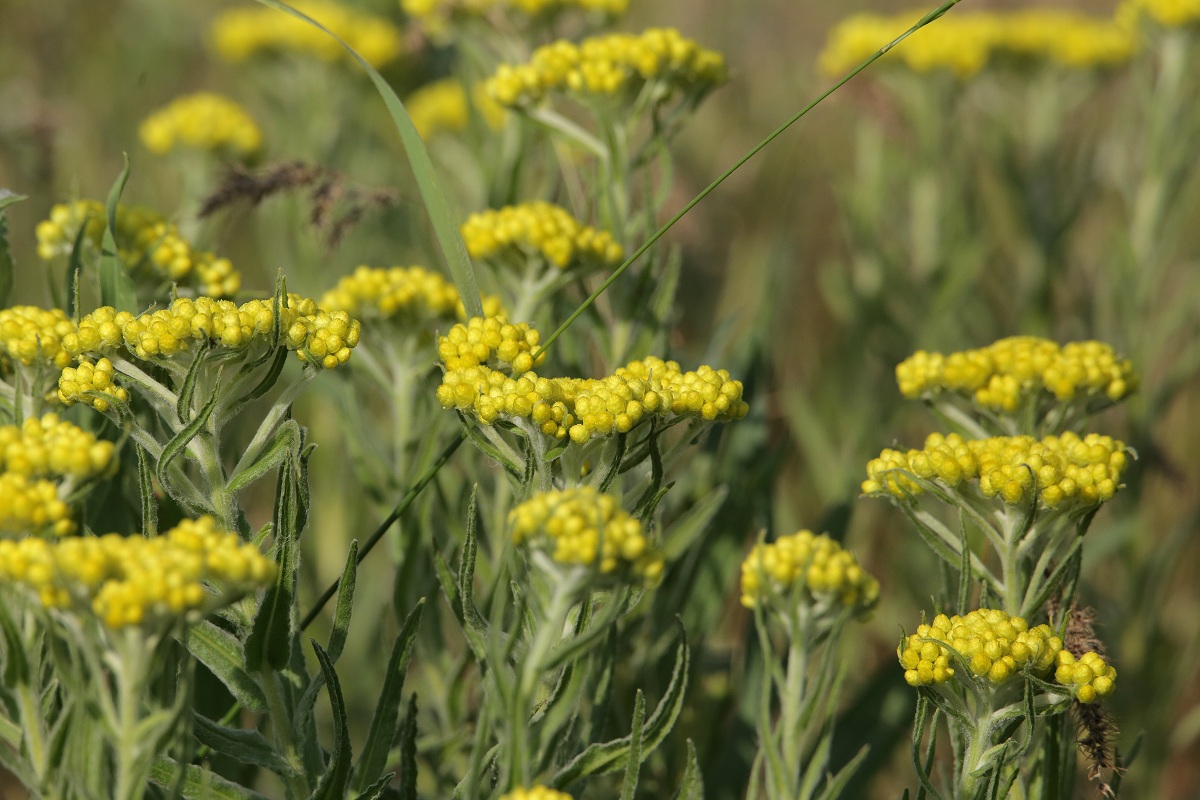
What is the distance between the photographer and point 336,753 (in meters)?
1.23

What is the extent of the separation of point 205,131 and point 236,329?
1895 millimetres

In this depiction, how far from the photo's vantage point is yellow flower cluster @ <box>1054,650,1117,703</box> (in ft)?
Answer: 4.15

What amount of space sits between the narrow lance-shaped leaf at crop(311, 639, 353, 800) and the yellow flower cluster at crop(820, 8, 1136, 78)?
7.79 feet

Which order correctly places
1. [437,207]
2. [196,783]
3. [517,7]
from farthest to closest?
[517,7], [437,207], [196,783]

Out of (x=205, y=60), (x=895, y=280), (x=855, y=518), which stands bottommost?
(x=855, y=518)

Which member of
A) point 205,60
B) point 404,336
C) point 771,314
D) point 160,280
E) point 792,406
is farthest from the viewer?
point 205,60

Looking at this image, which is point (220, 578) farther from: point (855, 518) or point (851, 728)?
point (855, 518)

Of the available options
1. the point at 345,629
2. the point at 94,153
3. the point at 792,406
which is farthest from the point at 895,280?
the point at 94,153

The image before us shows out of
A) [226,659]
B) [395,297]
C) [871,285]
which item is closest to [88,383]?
[226,659]

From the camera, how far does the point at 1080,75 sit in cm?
327

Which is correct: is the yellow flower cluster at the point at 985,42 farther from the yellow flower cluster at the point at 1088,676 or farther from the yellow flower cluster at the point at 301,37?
the yellow flower cluster at the point at 1088,676

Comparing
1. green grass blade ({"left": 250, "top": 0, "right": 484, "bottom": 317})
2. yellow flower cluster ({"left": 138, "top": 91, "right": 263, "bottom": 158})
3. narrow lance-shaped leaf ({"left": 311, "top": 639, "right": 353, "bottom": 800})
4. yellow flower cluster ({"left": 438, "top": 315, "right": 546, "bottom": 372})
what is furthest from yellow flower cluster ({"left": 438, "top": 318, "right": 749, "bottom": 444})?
yellow flower cluster ({"left": 138, "top": 91, "right": 263, "bottom": 158})

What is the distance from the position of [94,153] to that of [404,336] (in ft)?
9.08

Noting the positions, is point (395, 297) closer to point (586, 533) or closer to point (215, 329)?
point (215, 329)
